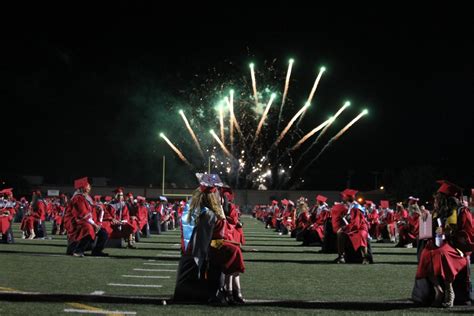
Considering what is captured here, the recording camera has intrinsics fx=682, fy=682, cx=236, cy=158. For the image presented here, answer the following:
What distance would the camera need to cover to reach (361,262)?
16.2 m

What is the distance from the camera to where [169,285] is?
36.1ft

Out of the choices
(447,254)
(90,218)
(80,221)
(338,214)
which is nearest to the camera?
(447,254)

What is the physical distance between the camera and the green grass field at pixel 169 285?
859 centimetres

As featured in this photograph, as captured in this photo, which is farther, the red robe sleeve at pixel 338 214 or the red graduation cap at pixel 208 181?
the red robe sleeve at pixel 338 214

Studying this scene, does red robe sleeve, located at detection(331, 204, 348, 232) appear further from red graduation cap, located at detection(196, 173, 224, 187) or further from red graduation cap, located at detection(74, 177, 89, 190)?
red graduation cap, located at detection(196, 173, 224, 187)

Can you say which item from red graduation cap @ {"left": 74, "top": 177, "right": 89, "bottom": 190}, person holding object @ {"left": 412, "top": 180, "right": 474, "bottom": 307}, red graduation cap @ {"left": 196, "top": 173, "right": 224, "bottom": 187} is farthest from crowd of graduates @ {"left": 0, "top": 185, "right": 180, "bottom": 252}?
person holding object @ {"left": 412, "top": 180, "right": 474, "bottom": 307}

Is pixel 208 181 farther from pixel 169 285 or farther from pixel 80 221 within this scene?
pixel 80 221

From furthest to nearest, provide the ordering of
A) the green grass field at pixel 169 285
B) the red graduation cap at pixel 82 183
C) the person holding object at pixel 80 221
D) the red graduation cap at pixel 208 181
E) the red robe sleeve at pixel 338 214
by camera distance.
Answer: the red robe sleeve at pixel 338 214 < the person holding object at pixel 80 221 < the red graduation cap at pixel 82 183 < the red graduation cap at pixel 208 181 < the green grass field at pixel 169 285

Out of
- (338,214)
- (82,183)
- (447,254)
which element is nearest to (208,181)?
(447,254)

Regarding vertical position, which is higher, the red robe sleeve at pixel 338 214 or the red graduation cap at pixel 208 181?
the red graduation cap at pixel 208 181

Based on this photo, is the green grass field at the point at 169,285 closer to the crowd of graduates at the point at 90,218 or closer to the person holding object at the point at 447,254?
the person holding object at the point at 447,254

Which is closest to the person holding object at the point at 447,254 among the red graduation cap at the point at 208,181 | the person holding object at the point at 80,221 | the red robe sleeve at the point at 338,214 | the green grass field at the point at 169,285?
the green grass field at the point at 169,285

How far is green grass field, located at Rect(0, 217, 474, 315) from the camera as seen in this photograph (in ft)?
28.2

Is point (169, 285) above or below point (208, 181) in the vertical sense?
below
